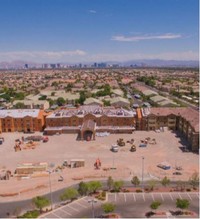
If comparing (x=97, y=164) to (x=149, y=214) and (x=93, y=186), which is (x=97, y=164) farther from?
(x=149, y=214)

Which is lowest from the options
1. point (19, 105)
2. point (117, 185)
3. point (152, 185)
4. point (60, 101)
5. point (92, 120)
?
point (152, 185)

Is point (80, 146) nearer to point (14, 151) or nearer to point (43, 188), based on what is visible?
point (14, 151)

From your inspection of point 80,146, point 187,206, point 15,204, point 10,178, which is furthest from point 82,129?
point 187,206

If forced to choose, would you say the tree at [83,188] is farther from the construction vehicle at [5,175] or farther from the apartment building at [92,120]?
the apartment building at [92,120]

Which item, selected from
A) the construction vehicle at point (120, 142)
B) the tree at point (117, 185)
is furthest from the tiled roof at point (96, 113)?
the tree at point (117, 185)

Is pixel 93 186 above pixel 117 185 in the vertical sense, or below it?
above

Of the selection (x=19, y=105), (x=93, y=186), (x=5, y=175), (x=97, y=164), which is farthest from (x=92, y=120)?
(x=19, y=105)

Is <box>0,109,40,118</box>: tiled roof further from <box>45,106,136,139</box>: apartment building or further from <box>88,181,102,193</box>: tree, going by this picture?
<box>88,181,102,193</box>: tree
